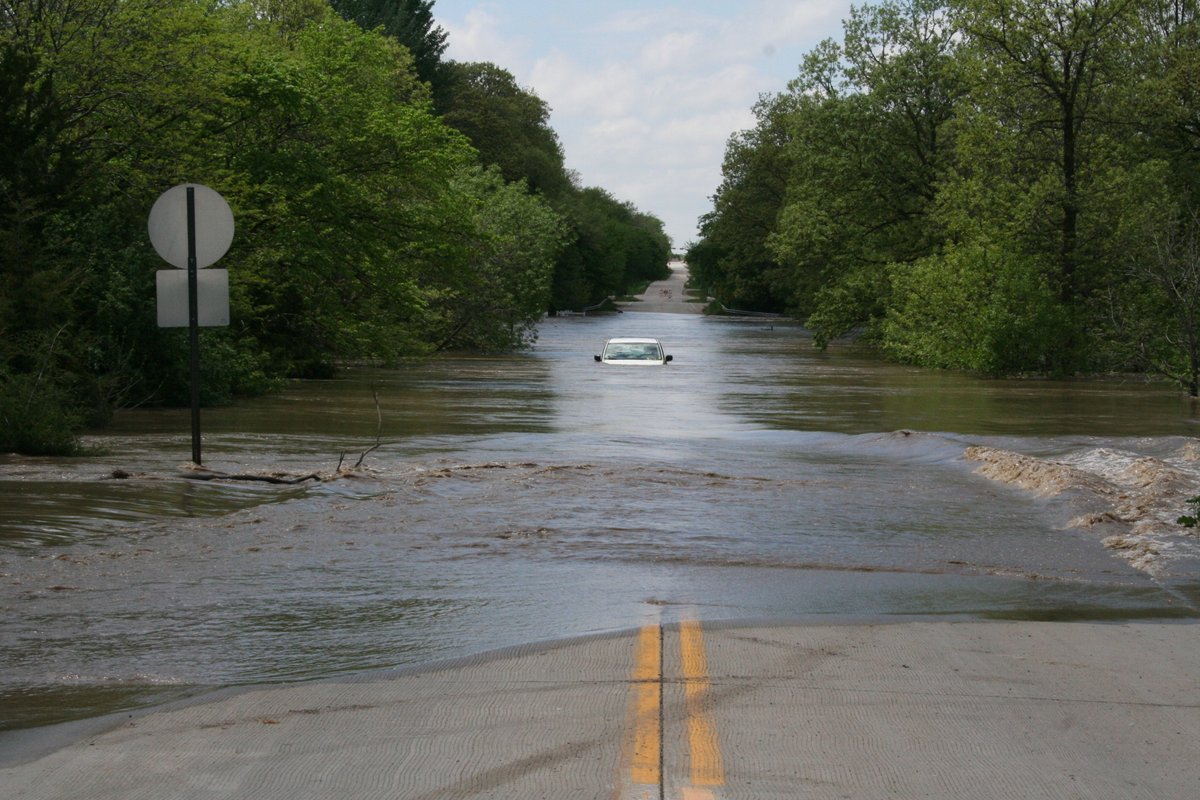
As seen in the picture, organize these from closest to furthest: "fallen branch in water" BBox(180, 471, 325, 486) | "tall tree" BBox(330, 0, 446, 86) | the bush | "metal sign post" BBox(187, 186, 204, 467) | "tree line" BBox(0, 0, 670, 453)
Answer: "metal sign post" BBox(187, 186, 204, 467), "fallen branch in water" BBox(180, 471, 325, 486), the bush, "tree line" BBox(0, 0, 670, 453), "tall tree" BBox(330, 0, 446, 86)

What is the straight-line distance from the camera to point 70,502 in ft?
38.7

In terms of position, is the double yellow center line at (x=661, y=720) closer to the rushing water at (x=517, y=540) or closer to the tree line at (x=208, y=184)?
the rushing water at (x=517, y=540)

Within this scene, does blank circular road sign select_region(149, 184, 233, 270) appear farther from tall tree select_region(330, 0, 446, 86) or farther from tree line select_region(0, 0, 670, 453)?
tall tree select_region(330, 0, 446, 86)

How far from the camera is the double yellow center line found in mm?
5090

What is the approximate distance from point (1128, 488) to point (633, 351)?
3014 cm

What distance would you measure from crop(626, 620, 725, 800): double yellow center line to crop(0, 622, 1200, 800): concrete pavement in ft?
0.04

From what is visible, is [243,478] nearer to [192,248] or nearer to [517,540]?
[192,248]

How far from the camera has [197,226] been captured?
13.5 m

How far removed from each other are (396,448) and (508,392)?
13.7m

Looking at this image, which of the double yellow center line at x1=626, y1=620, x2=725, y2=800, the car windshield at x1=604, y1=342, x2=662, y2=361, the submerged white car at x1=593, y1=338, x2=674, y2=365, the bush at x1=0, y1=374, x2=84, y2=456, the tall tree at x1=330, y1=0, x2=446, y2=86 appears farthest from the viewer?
the tall tree at x1=330, y1=0, x2=446, y2=86

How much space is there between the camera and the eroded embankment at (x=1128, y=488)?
423 inches

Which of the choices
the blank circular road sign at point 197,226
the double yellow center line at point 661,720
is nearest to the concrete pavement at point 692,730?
the double yellow center line at point 661,720

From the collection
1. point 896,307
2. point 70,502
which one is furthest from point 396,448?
point 896,307

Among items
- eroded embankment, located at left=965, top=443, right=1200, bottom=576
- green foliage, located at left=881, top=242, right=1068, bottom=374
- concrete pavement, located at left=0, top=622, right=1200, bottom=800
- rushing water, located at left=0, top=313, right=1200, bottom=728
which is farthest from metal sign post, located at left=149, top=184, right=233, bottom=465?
green foliage, located at left=881, top=242, right=1068, bottom=374
